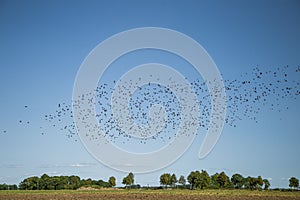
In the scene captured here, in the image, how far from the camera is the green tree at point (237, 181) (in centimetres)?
13962

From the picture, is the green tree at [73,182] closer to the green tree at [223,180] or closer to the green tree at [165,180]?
the green tree at [165,180]

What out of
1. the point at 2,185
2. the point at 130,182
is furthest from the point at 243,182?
the point at 2,185

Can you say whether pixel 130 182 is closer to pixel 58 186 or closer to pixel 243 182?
pixel 58 186

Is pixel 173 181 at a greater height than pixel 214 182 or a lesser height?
greater

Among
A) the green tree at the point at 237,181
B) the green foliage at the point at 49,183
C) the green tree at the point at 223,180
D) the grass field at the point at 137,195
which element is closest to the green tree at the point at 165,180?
the green tree at the point at 223,180

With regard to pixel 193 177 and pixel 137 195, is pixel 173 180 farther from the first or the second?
pixel 137 195

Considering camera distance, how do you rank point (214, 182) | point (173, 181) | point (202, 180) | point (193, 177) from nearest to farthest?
point (202, 180) → point (193, 177) → point (214, 182) → point (173, 181)

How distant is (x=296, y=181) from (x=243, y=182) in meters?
21.6

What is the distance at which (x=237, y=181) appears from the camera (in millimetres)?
140875

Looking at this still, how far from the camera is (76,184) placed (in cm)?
14350

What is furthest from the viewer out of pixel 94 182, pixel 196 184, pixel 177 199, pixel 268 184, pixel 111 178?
pixel 94 182

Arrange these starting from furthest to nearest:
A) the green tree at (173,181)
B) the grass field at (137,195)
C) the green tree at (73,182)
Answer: the green tree at (73,182), the green tree at (173,181), the grass field at (137,195)

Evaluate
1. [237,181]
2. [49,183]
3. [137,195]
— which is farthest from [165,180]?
[137,195]

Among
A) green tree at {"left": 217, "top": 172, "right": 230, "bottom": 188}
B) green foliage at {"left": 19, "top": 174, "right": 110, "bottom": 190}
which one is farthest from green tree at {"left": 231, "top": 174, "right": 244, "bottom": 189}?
green foliage at {"left": 19, "top": 174, "right": 110, "bottom": 190}
